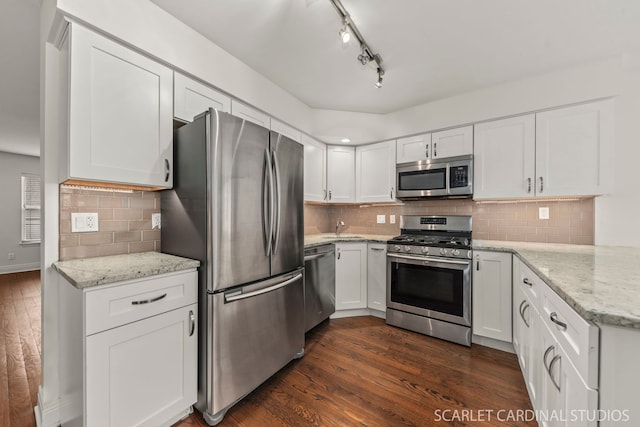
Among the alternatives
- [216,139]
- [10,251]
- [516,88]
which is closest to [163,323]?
[216,139]

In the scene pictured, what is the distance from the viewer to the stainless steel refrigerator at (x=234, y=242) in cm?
149

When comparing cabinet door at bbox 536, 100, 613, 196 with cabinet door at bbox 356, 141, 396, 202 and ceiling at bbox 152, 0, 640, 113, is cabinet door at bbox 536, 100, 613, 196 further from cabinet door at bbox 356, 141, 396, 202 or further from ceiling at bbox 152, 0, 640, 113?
cabinet door at bbox 356, 141, 396, 202

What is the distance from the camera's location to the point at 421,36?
192 centimetres

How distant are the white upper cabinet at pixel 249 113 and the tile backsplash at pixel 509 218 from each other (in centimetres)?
138

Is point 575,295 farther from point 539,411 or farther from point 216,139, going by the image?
point 216,139

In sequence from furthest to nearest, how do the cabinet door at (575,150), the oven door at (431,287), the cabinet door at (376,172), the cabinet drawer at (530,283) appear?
the cabinet door at (376,172)
the oven door at (431,287)
the cabinet door at (575,150)
the cabinet drawer at (530,283)

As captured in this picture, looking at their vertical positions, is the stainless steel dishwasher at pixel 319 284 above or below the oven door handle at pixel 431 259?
below

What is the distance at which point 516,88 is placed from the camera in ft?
8.14

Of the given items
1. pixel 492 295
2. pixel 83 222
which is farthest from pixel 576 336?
pixel 83 222

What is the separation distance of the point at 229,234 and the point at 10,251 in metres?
7.01

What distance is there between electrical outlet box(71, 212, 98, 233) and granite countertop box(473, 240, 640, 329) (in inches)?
94.0

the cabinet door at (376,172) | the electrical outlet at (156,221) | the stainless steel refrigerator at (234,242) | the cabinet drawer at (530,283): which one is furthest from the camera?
the cabinet door at (376,172)

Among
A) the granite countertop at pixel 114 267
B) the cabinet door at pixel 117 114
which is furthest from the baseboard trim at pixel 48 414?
the cabinet door at pixel 117 114

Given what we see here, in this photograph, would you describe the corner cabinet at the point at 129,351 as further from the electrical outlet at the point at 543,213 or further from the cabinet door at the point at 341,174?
the electrical outlet at the point at 543,213
